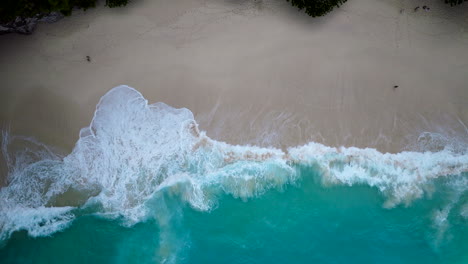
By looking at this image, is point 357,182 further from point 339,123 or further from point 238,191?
point 238,191

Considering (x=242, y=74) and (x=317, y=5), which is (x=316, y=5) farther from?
(x=242, y=74)

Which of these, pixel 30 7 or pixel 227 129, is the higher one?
pixel 30 7

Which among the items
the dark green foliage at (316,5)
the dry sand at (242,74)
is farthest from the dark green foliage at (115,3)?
the dark green foliage at (316,5)

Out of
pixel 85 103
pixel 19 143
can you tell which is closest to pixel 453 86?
pixel 85 103

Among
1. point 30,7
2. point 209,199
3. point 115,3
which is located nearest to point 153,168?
point 209,199

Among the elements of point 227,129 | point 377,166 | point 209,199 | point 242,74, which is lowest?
point 209,199

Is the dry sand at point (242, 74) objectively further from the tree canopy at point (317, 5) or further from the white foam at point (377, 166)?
the white foam at point (377, 166)

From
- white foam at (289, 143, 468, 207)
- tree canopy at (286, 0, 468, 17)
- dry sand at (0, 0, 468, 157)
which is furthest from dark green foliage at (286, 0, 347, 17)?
white foam at (289, 143, 468, 207)

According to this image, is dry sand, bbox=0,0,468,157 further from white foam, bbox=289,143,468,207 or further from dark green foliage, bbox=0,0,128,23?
dark green foliage, bbox=0,0,128,23

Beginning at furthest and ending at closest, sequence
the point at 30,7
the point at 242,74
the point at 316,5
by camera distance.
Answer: the point at 242,74 < the point at 316,5 < the point at 30,7
